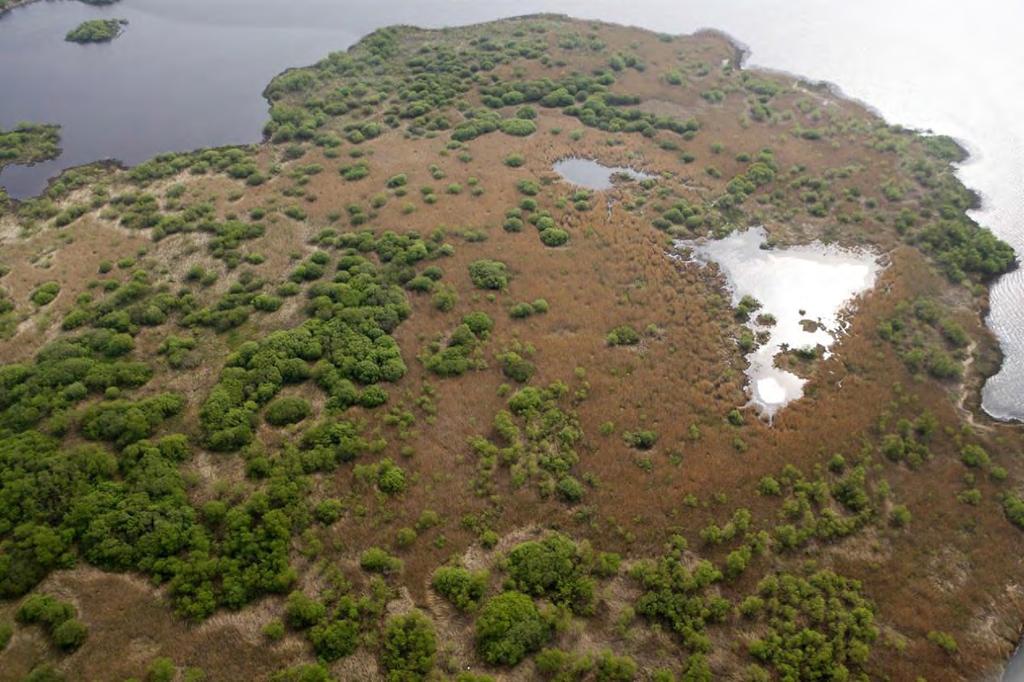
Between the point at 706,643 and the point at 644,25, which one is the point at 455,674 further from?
the point at 644,25

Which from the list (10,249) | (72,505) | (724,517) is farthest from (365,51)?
(724,517)

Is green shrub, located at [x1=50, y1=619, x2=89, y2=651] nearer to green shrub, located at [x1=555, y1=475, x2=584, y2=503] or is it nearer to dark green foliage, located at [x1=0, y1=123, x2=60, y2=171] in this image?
green shrub, located at [x1=555, y1=475, x2=584, y2=503]

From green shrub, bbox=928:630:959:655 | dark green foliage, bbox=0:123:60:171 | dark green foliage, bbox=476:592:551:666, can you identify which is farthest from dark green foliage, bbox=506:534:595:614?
dark green foliage, bbox=0:123:60:171

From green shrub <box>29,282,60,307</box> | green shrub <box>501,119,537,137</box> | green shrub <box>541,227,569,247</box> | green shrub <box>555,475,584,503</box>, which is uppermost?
green shrub <box>501,119,537,137</box>

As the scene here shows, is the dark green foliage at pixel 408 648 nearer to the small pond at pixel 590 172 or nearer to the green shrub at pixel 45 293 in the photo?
the green shrub at pixel 45 293

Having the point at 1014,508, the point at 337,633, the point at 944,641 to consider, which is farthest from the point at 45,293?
the point at 1014,508

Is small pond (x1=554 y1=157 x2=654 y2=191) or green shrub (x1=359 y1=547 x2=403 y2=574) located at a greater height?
small pond (x1=554 y1=157 x2=654 y2=191)
